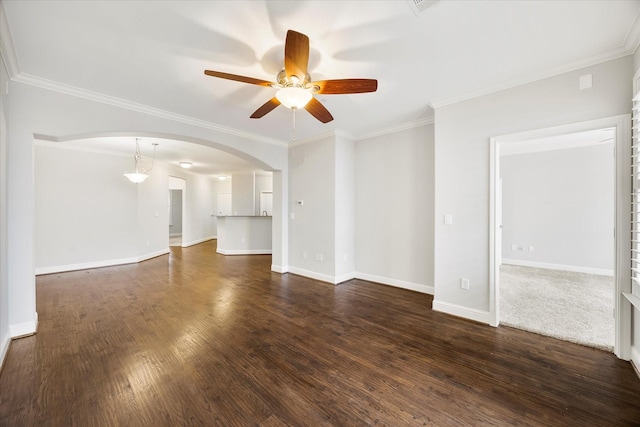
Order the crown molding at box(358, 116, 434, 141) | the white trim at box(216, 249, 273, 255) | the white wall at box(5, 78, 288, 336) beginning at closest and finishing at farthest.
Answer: the white wall at box(5, 78, 288, 336) → the crown molding at box(358, 116, 434, 141) → the white trim at box(216, 249, 273, 255)

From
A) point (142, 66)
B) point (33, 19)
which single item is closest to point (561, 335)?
point (142, 66)

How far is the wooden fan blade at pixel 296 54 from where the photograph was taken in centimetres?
158

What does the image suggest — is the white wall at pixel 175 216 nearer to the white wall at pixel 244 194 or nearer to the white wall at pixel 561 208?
the white wall at pixel 244 194

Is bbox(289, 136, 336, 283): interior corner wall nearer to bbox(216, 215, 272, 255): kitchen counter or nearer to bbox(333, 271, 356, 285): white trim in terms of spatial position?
bbox(333, 271, 356, 285): white trim

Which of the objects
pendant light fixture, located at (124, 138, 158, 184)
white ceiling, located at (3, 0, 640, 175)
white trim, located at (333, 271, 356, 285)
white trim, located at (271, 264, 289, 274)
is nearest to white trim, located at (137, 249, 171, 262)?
pendant light fixture, located at (124, 138, 158, 184)

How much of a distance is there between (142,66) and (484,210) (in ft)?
12.8

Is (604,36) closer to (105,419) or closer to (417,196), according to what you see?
(417,196)

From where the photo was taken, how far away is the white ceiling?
1677mm

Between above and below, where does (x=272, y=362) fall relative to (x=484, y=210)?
below

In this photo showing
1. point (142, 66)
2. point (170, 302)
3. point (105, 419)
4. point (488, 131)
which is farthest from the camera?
point (170, 302)

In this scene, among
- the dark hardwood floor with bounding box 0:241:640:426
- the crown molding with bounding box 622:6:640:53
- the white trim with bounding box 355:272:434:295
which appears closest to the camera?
the dark hardwood floor with bounding box 0:241:640:426

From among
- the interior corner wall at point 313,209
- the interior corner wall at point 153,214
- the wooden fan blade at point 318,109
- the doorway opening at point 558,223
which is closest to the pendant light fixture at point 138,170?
the interior corner wall at point 153,214

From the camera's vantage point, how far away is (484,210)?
277cm

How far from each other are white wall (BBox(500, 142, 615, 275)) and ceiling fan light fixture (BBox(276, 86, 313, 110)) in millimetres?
5741
